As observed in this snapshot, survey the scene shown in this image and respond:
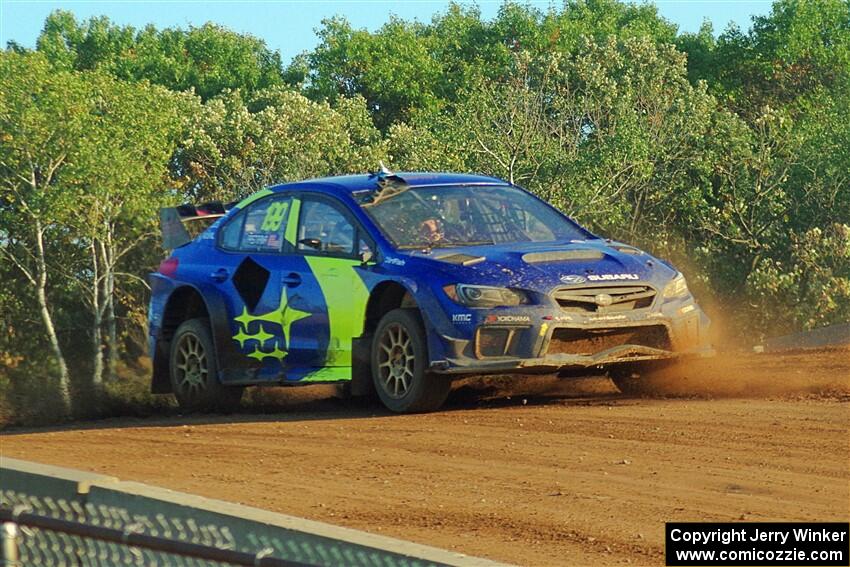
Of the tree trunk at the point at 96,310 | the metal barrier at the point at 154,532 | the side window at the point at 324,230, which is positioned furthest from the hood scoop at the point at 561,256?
the tree trunk at the point at 96,310

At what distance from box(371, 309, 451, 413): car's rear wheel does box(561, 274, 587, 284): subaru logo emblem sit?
37.9 inches

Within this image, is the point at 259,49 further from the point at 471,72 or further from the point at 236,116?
the point at 236,116

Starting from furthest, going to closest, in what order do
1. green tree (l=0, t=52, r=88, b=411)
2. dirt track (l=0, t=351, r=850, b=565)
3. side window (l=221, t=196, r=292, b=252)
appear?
green tree (l=0, t=52, r=88, b=411)
side window (l=221, t=196, r=292, b=252)
dirt track (l=0, t=351, r=850, b=565)

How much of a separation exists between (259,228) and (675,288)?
3214mm

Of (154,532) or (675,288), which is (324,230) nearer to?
(675,288)

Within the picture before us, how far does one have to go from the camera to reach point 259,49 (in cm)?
9312

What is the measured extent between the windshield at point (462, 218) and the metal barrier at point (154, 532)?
4454 millimetres

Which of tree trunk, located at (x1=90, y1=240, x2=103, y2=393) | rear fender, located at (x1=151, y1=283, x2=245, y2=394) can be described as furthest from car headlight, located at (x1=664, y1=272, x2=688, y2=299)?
tree trunk, located at (x1=90, y1=240, x2=103, y2=393)

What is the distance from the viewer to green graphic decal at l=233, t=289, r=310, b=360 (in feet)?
36.6

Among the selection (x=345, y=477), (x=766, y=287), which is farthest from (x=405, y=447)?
(x=766, y=287)

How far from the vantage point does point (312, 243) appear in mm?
11164

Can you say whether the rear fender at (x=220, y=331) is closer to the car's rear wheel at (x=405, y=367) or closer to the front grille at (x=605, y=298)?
the car's rear wheel at (x=405, y=367)

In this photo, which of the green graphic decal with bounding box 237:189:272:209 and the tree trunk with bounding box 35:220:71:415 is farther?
the tree trunk with bounding box 35:220:71:415
